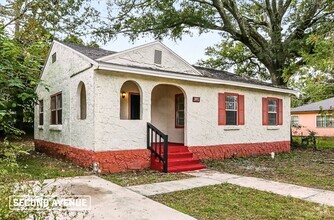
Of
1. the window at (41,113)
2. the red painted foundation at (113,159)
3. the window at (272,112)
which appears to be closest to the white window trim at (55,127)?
the red painted foundation at (113,159)

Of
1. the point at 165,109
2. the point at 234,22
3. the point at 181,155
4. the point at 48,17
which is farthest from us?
the point at 48,17

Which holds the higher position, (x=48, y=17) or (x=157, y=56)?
(x=48, y=17)

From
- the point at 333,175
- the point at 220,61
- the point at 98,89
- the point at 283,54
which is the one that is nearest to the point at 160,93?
the point at 98,89

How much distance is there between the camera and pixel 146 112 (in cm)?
856

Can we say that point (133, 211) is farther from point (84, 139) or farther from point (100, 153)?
point (84, 139)

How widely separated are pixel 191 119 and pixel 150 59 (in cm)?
253

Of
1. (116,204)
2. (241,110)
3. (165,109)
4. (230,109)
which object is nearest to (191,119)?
(165,109)

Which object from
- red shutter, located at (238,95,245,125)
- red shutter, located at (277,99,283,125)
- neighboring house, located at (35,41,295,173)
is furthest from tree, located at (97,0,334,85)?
red shutter, located at (238,95,245,125)

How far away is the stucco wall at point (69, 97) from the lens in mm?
8023

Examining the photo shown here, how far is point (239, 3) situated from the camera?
738 inches

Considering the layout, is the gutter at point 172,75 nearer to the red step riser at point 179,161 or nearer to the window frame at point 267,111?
the window frame at point 267,111

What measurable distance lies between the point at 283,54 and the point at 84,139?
39.2 ft

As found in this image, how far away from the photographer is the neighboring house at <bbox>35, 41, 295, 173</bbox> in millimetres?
7918

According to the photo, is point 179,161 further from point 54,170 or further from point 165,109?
point 54,170
